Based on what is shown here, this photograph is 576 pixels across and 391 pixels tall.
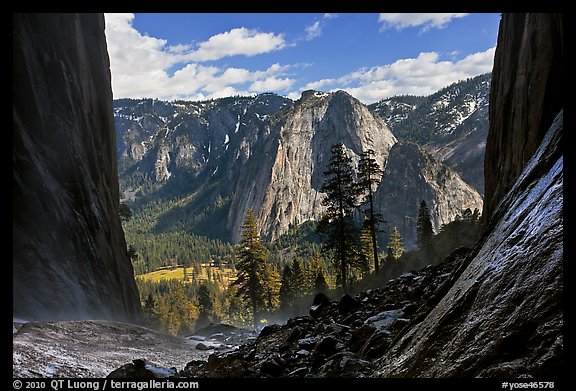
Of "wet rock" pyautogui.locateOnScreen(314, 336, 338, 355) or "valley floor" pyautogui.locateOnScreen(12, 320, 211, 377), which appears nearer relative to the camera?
"wet rock" pyautogui.locateOnScreen(314, 336, 338, 355)

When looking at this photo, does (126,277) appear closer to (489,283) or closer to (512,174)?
(512,174)

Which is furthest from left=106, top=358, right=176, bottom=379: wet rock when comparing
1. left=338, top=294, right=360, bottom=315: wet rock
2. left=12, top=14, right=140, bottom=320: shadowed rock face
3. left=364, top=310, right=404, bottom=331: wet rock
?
left=12, top=14, right=140, bottom=320: shadowed rock face

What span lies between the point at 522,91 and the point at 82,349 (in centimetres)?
1386

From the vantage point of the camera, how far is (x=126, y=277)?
90.4ft

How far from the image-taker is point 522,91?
1031 centimetres

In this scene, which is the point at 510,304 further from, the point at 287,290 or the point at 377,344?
the point at 287,290

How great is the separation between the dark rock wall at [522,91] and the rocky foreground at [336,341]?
3654 millimetres

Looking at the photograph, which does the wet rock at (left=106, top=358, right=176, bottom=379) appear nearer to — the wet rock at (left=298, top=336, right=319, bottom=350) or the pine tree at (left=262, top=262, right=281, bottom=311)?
the wet rock at (left=298, top=336, right=319, bottom=350)

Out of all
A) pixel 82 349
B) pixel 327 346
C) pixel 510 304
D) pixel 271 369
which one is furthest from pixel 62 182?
pixel 510 304

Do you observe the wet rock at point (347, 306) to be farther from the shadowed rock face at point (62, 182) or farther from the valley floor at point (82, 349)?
the shadowed rock face at point (62, 182)

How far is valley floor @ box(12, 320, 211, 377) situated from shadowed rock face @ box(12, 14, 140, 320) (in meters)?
1.52

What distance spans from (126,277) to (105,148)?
9679 millimetres

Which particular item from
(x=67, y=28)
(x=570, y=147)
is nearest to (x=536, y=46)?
(x=570, y=147)

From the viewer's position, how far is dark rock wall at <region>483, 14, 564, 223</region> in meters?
8.25
